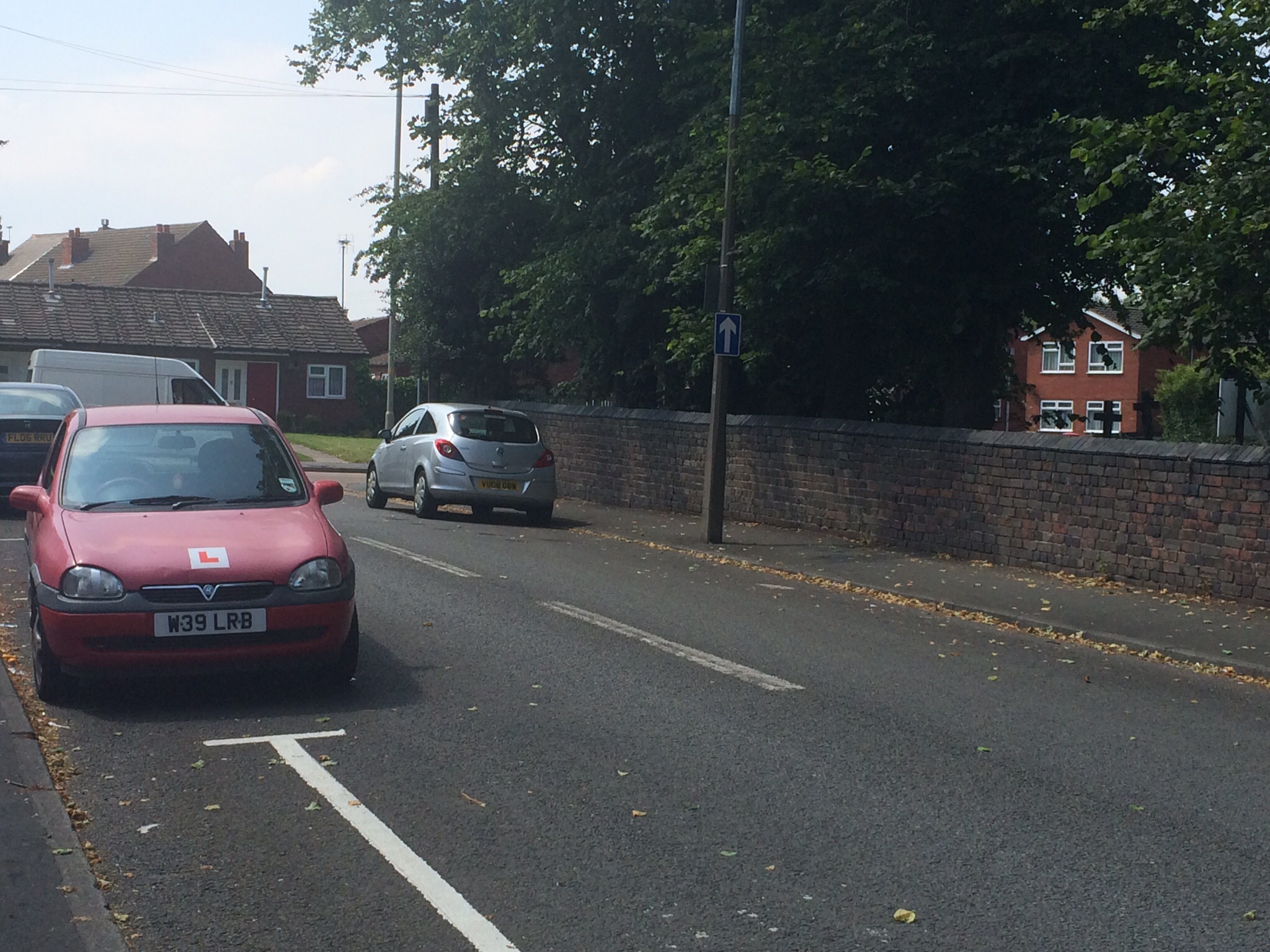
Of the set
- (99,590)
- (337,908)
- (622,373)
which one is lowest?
(337,908)

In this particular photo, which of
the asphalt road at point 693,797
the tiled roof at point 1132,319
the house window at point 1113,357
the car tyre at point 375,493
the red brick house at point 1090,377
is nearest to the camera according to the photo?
the asphalt road at point 693,797

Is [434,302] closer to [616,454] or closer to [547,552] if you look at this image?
[616,454]

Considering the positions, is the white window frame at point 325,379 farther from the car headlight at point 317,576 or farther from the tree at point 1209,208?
the car headlight at point 317,576

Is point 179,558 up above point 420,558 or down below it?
above

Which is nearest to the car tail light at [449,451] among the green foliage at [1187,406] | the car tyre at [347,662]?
the green foliage at [1187,406]

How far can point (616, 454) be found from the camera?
2441cm

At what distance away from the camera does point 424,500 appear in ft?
65.8

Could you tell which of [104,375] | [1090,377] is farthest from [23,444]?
[1090,377]

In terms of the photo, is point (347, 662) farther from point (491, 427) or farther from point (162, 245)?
point (162, 245)

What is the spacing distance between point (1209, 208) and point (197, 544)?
30.6ft

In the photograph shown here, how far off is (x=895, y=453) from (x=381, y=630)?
9.11 m

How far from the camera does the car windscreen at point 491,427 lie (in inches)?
787

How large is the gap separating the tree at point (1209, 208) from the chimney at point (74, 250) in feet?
273

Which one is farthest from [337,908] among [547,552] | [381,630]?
[547,552]
